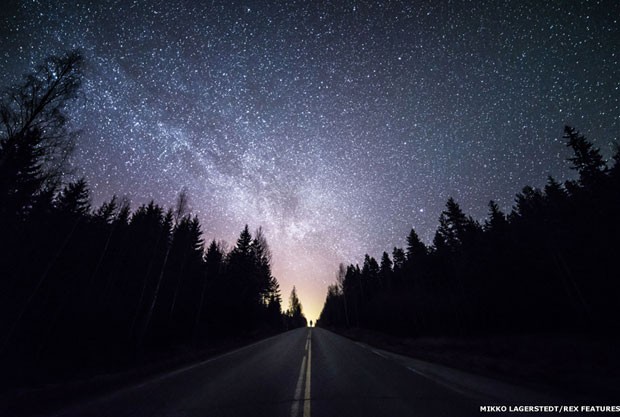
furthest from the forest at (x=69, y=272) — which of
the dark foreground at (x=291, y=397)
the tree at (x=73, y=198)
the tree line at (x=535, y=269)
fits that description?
the tree line at (x=535, y=269)

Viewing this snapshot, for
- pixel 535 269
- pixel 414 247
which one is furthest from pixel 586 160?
pixel 414 247

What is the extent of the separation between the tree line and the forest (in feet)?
118

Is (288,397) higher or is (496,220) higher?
(496,220)

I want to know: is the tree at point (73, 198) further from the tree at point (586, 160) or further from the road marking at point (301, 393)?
the tree at point (586, 160)

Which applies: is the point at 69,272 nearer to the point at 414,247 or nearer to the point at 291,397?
the point at 291,397

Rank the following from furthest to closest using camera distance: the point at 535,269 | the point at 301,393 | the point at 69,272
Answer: the point at 535,269, the point at 69,272, the point at 301,393

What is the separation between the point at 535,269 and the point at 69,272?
160ft

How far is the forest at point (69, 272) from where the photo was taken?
36.5 ft

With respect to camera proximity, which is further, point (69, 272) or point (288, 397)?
point (69, 272)

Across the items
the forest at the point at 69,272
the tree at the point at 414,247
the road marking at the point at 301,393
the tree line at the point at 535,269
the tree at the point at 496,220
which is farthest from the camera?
the tree at the point at 414,247

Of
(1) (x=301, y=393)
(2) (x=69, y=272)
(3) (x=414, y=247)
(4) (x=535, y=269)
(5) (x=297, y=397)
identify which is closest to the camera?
(5) (x=297, y=397)

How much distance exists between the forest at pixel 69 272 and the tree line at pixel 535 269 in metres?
35.8

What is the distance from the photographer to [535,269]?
3003 centimetres

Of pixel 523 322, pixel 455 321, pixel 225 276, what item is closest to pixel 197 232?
pixel 225 276
